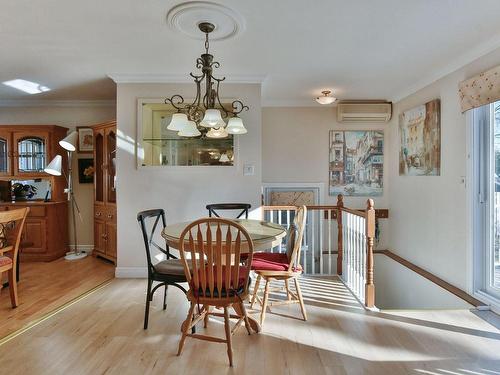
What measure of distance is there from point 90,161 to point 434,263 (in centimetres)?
479

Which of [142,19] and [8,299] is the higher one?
[142,19]

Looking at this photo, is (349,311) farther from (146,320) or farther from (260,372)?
(146,320)

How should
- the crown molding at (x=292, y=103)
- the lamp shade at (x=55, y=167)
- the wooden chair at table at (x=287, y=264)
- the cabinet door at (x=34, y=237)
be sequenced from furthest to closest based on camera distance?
1. the crown molding at (x=292, y=103)
2. the cabinet door at (x=34, y=237)
3. the lamp shade at (x=55, y=167)
4. the wooden chair at table at (x=287, y=264)

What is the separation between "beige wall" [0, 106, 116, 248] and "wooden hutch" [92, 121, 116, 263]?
0.41 m

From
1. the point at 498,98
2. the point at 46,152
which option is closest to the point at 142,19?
the point at 498,98

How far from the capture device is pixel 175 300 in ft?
9.48

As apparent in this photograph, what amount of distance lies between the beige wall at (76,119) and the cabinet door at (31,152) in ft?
1.35

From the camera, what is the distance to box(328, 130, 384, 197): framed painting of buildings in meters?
4.72

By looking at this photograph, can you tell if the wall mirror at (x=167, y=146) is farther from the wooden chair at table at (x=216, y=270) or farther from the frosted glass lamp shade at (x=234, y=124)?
the wooden chair at table at (x=216, y=270)

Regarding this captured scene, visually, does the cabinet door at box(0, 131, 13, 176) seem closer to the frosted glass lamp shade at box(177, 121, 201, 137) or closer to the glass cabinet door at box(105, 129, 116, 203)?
the glass cabinet door at box(105, 129, 116, 203)

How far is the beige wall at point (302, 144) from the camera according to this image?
472 centimetres

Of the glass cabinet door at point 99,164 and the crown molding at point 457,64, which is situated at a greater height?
the crown molding at point 457,64

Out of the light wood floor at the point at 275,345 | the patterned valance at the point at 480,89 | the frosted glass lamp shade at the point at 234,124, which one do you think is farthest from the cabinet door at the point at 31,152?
the patterned valance at the point at 480,89

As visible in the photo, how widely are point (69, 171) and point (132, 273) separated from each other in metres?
2.01
